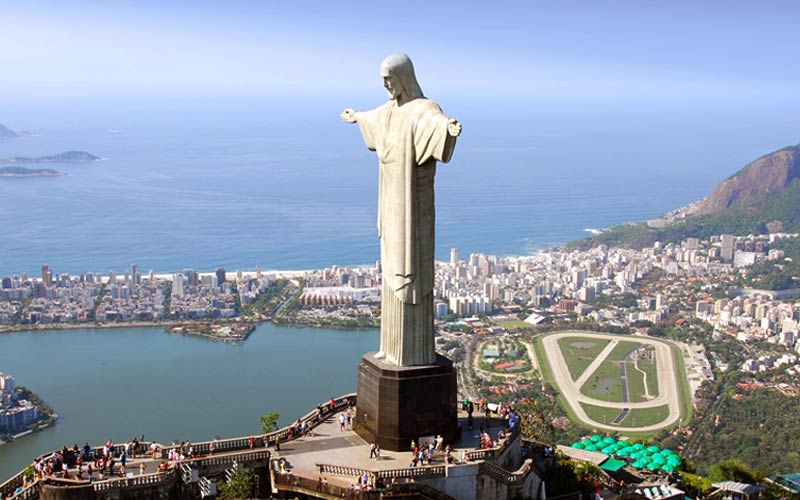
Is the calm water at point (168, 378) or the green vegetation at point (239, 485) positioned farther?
the calm water at point (168, 378)

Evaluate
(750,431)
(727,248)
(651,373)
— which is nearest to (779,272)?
(727,248)

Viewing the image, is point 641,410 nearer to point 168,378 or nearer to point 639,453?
point 168,378

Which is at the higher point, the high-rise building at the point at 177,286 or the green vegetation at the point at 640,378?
the high-rise building at the point at 177,286

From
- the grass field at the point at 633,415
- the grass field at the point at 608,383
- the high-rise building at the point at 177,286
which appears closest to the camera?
the grass field at the point at 633,415

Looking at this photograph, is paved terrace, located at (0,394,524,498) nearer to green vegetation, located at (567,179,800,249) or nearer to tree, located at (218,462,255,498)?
tree, located at (218,462,255,498)

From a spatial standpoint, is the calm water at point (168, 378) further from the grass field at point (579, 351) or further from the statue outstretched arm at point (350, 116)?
the statue outstretched arm at point (350, 116)

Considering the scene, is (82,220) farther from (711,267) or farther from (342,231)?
(711,267)

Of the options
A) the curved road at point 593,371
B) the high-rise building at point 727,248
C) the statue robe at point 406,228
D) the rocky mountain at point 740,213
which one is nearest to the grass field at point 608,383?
the curved road at point 593,371
